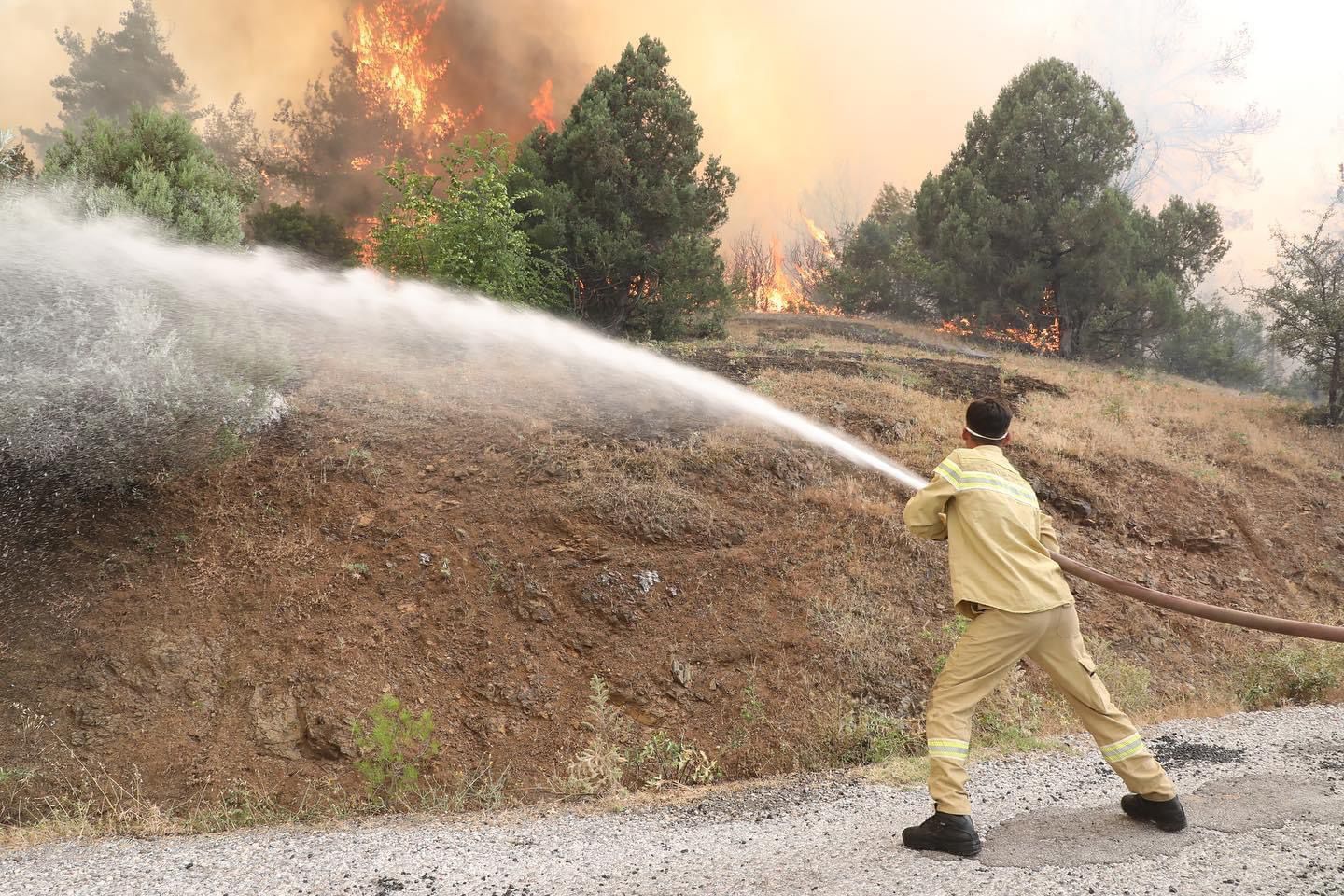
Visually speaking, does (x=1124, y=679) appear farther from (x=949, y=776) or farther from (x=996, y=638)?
(x=949, y=776)

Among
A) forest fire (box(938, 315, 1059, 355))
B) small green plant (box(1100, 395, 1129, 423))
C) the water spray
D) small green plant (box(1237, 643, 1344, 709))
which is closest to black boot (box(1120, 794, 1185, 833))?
the water spray

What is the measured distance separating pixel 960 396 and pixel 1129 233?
17094mm

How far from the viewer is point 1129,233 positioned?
1016 inches

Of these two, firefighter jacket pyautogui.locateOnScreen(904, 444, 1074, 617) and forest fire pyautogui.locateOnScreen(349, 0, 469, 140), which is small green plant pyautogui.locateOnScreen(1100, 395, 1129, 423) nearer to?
firefighter jacket pyautogui.locateOnScreen(904, 444, 1074, 617)

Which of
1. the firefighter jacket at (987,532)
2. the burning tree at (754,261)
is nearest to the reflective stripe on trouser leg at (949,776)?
the firefighter jacket at (987,532)

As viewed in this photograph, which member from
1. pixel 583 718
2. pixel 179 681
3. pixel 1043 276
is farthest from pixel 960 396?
pixel 1043 276

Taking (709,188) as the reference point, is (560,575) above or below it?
below

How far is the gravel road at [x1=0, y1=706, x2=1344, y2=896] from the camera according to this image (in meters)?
3.36

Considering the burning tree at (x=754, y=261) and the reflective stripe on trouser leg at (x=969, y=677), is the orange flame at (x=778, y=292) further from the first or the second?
the reflective stripe on trouser leg at (x=969, y=677)

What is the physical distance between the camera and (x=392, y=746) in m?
5.24

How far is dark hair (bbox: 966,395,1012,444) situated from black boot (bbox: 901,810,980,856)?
176cm

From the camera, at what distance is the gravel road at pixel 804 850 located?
336 centimetres

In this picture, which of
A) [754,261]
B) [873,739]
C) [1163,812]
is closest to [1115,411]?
[873,739]

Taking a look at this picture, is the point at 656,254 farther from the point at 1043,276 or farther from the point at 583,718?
the point at 1043,276
